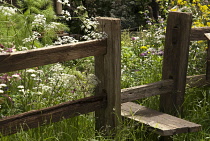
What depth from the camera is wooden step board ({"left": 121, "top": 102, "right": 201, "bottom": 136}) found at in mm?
3621

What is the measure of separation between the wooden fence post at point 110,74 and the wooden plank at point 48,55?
9 centimetres

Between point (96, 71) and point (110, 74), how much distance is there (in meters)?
0.18

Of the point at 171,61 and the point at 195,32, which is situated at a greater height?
the point at 195,32

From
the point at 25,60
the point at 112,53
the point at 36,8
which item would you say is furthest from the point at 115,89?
the point at 36,8

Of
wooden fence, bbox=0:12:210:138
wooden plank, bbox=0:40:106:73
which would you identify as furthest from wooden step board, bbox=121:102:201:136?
wooden plank, bbox=0:40:106:73

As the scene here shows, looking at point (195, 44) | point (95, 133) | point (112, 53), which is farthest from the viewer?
point (195, 44)

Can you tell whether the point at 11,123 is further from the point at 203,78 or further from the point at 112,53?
the point at 203,78

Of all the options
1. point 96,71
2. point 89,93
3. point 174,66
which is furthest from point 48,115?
point 174,66

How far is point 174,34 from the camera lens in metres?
4.32

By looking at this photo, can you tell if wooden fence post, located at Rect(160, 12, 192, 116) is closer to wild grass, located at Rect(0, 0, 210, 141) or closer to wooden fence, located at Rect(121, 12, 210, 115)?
wooden fence, located at Rect(121, 12, 210, 115)

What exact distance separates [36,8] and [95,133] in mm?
4775

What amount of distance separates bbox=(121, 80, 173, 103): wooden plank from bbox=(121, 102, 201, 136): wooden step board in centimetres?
16

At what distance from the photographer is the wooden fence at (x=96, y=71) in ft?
9.57

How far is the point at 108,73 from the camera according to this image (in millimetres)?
3475
